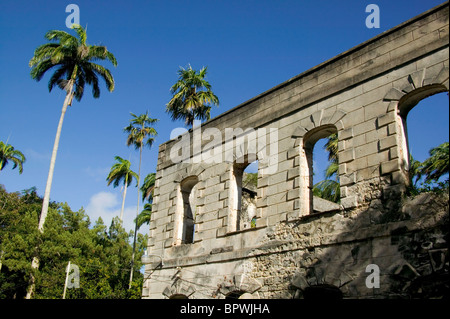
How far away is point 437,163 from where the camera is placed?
1883 centimetres

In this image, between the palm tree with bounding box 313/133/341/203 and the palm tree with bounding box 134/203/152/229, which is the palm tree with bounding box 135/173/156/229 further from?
the palm tree with bounding box 313/133/341/203

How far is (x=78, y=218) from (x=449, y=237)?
28.5 m

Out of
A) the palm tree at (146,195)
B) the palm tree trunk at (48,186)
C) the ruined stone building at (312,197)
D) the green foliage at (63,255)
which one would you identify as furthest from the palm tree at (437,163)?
the palm tree at (146,195)

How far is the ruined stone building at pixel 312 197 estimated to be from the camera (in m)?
8.45

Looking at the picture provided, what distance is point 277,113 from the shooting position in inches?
473

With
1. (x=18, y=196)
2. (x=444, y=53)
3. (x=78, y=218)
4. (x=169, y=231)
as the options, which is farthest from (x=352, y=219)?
(x=18, y=196)

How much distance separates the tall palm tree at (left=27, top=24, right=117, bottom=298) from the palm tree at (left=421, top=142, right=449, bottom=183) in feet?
63.2

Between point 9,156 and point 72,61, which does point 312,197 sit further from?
point 9,156

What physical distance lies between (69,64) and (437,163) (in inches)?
856

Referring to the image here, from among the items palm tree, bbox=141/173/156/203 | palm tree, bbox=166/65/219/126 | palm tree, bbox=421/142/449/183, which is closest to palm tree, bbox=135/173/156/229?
palm tree, bbox=141/173/156/203

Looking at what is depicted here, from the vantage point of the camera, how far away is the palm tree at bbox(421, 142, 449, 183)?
1935 centimetres

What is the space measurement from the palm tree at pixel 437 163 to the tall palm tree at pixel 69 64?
1928 cm

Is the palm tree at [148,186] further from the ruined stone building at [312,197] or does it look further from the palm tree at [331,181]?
the ruined stone building at [312,197]

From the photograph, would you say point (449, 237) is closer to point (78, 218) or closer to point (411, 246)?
point (411, 246)
